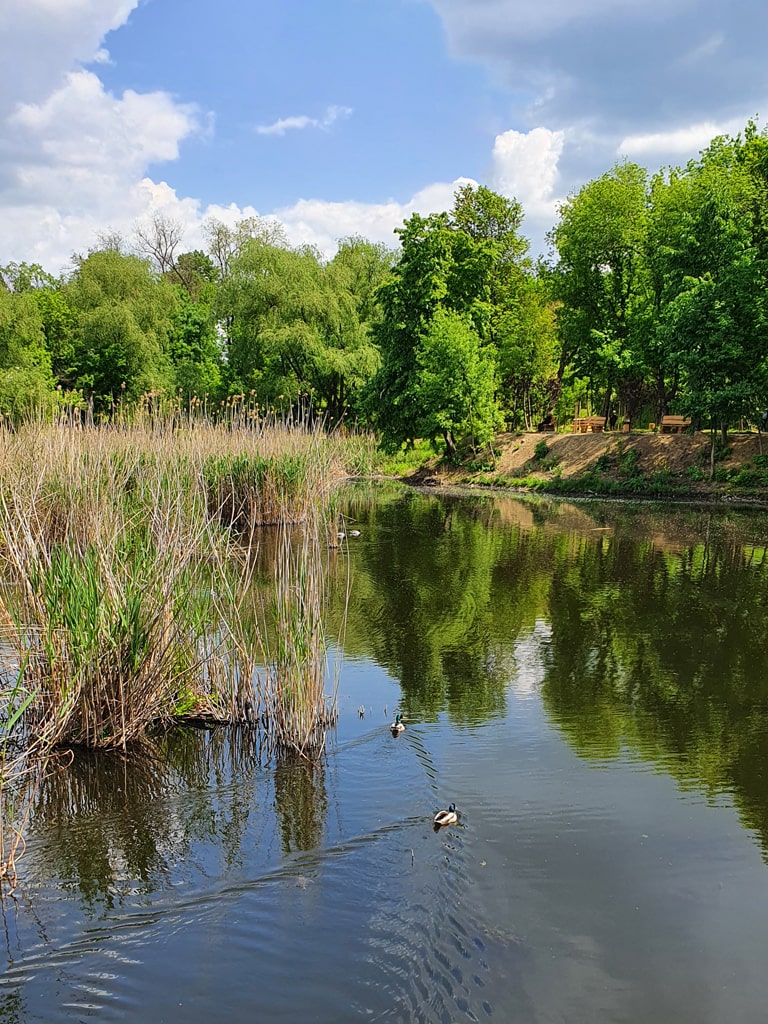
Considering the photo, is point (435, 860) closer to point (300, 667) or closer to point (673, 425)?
point (300, 667)

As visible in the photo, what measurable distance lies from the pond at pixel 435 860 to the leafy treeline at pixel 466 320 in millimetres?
15097

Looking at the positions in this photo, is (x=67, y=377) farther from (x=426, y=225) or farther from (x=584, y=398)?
(x=584, y=398)

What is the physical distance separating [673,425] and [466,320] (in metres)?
8.59

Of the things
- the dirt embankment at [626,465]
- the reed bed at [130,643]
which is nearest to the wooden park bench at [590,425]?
the dirt embankment at [626,465]

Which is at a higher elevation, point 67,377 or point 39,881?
point 67,377

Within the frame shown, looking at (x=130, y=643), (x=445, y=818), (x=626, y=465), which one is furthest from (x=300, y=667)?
(x=626, y=465)

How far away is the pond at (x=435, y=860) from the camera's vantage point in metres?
3.23

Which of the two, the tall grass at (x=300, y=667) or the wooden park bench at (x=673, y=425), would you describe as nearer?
the tall grass at (x=300, y=667)

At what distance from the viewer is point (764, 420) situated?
2377cm

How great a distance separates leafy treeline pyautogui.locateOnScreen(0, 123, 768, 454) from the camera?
22.8 metres

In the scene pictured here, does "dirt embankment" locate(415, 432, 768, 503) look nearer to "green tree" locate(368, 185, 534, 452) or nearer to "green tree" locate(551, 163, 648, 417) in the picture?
"green tree" locate(368, 185, 534, 452)

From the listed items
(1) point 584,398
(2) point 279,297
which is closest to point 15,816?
(2) point 279,297

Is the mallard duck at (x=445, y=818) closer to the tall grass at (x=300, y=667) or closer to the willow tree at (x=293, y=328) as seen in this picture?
the tall grass at (x=300, y=667)

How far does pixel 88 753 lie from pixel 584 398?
130ft
